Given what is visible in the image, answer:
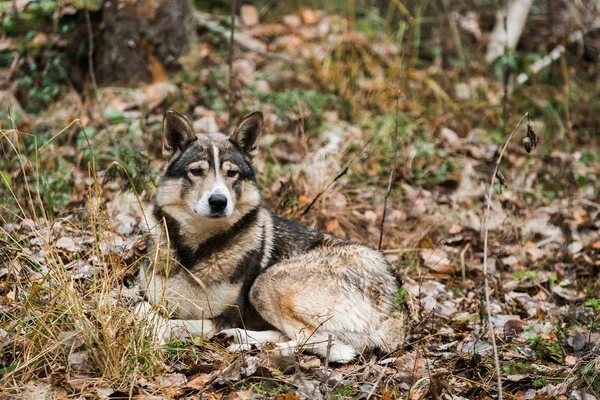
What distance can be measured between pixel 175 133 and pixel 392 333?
7.33 feet

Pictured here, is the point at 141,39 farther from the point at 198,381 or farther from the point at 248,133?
the point at 198,381

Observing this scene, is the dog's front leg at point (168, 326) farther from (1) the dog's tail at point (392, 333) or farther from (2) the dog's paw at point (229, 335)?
(1) the dog's tail at point (392, 333)

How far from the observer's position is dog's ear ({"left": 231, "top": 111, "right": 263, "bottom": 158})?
4.80 meters

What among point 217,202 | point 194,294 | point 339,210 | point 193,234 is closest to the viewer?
point 217,202

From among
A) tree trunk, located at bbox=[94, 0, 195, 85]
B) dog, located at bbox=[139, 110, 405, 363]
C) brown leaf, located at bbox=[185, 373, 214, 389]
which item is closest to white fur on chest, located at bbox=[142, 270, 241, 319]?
dog, located at bbox=[139, 110, 405, 363]

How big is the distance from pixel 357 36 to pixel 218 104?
2.51m

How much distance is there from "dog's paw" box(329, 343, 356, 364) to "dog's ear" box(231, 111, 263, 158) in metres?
1.72

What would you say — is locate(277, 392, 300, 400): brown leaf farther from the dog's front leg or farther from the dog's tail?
the dog's tail

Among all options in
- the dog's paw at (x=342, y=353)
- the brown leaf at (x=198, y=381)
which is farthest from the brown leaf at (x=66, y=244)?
the dog's paw at (x=342, y=353)

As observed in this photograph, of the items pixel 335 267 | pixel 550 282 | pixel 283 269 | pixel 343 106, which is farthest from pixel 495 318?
pixel 343 106

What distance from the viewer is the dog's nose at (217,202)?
4363mm

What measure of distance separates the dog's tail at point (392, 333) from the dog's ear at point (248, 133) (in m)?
1.72

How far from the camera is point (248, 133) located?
16.1 feet

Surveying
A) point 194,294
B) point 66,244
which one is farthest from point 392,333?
point 66,244
